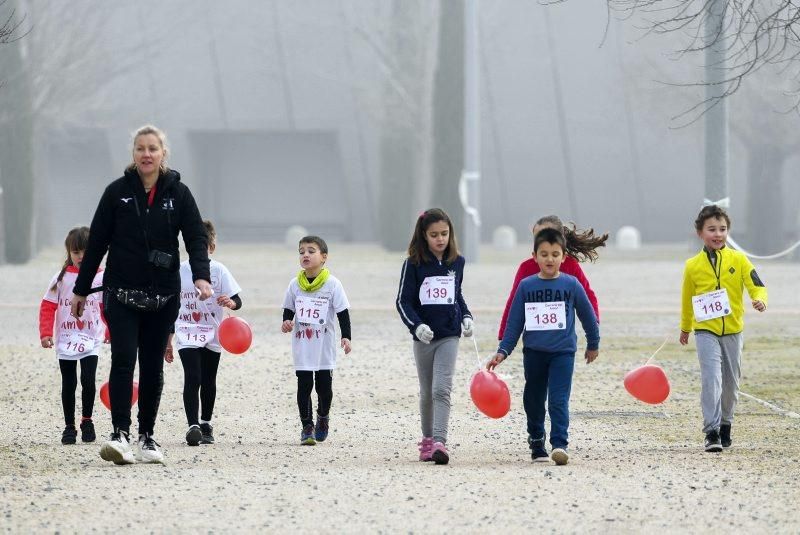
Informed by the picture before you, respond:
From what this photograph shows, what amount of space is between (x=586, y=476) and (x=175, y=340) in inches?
113

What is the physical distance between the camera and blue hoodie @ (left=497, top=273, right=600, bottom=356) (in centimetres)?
832

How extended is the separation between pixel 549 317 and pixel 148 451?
221cm

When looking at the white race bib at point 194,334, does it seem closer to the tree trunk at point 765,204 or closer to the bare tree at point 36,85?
the bare tree at point 36,85

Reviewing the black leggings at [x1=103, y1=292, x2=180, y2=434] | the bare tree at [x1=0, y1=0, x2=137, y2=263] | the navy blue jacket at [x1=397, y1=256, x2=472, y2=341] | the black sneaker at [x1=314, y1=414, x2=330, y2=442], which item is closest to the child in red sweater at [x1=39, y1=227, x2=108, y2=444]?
the black leggings at [x1=103, y1=292, x2=180, y2=434]

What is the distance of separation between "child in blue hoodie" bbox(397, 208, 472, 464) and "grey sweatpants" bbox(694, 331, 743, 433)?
4.64ft

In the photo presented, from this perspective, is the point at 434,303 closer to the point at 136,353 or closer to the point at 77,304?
the point at 136,353

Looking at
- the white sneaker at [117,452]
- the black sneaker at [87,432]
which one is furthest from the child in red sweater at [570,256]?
the black sneaker at [87,432]

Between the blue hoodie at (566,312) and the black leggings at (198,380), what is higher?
the blue hoodie at (566,312)

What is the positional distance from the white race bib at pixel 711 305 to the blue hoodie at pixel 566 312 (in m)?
0.82

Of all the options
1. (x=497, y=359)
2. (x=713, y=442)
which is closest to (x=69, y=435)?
(x=497, y=359)

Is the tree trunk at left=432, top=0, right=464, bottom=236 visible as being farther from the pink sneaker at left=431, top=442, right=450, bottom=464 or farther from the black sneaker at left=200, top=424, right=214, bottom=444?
the pink sneaker at left=431, top=442, right=450, bottom=464

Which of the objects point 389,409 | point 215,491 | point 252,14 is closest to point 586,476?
point 215,491

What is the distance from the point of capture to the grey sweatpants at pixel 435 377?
333 inches

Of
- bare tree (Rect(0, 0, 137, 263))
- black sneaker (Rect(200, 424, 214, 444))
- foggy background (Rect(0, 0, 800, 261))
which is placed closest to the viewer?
black sneaker (Rect(200, 424, 214, 444))
